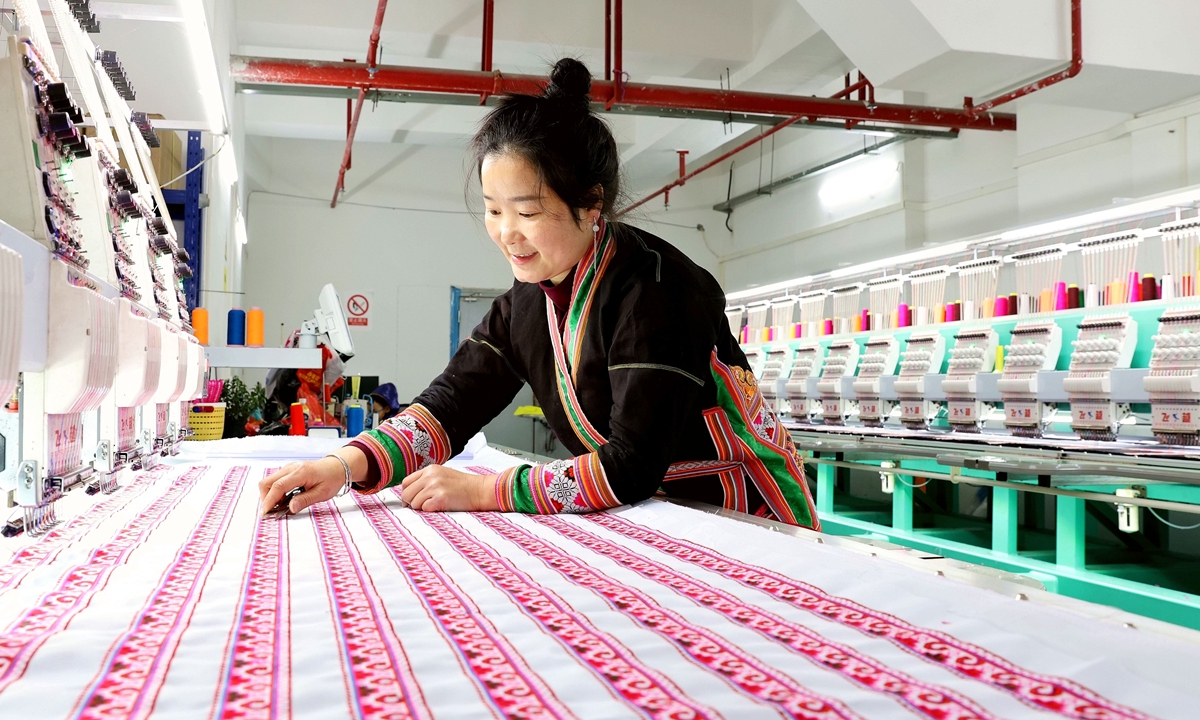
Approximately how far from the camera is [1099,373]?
4223 mm

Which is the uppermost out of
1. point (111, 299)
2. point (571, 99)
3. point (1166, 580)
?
point (571, 99)

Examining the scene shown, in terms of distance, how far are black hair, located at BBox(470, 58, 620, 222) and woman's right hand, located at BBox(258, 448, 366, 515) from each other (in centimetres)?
50

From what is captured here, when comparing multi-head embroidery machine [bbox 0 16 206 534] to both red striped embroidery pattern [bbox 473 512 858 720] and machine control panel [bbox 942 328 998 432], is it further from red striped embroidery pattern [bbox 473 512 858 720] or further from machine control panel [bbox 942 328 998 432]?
machine control panel [bbox 942 328 998 432]

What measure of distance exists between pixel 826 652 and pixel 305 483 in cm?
91

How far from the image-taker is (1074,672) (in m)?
0.56

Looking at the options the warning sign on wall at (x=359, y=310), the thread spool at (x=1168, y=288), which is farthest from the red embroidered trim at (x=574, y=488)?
the warning sign on wall at (x=359, y=310)

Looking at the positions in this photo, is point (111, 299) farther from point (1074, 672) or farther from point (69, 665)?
point (1074, 672)

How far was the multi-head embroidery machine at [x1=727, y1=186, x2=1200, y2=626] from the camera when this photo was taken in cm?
325

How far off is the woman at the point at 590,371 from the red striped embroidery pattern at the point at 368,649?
A: 44 centimetres

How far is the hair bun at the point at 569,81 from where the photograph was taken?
1378 millimetres

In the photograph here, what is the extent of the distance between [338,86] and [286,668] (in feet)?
20.4

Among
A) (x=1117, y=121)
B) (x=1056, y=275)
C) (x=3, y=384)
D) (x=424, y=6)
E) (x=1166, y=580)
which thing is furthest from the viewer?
(x=424, y=6)

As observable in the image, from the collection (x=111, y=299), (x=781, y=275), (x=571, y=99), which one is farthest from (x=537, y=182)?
(x=781, y=275)

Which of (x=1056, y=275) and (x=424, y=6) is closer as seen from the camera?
(x=1056, y=275)
